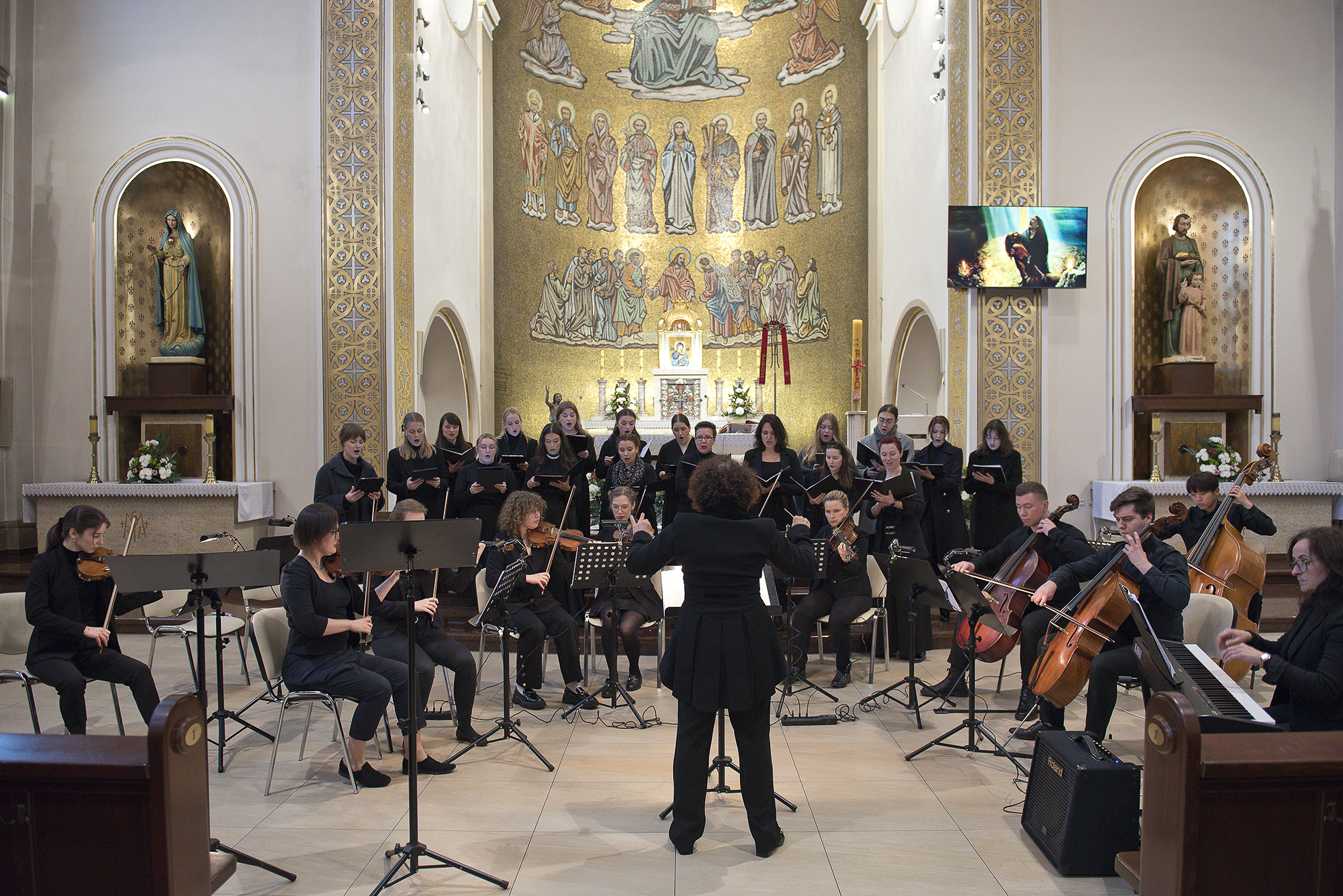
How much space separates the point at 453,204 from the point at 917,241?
6.13 metres

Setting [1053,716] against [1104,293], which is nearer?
[1053,716]

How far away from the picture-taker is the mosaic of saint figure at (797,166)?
14.9m

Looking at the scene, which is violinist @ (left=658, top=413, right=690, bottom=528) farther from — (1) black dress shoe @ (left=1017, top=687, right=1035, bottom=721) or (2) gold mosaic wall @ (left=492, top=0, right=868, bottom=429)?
(2) gold mosaic wall @ (left=492, top=0, right=868, bottom=429)

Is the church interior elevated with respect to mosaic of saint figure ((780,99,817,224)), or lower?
lower

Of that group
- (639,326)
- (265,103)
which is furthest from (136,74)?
(639,326)

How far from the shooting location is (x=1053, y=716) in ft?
16.6

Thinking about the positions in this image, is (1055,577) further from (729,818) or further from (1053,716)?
(729,818)

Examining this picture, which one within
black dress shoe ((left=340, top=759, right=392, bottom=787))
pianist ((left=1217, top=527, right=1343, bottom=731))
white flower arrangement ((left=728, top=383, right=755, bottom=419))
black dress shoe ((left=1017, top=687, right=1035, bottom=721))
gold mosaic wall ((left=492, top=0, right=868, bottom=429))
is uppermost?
gold mosaic wall ((left=492, top=0, right=868, bottom=429))

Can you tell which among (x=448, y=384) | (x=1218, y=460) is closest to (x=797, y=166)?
(x=448, y=384)

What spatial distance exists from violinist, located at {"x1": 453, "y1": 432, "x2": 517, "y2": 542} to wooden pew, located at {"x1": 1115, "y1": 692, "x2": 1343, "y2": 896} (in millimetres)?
5512

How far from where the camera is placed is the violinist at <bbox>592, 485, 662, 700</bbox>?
6.28 m

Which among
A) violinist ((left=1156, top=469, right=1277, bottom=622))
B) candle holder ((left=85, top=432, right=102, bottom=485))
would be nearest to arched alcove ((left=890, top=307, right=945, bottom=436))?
violinist ((left=1156, top=469, right=1277, bottom=622))

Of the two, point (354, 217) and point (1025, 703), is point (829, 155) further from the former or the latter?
point (1025, 703)

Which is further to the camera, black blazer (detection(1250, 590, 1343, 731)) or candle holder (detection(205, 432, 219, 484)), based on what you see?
candle holder (detection(205, 432, 219, 484))
